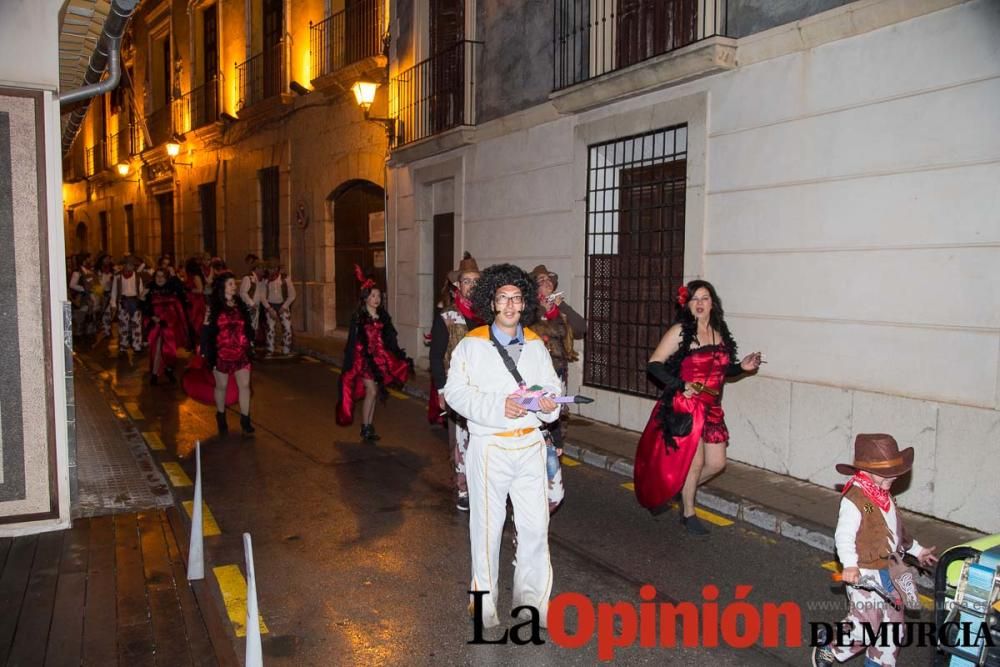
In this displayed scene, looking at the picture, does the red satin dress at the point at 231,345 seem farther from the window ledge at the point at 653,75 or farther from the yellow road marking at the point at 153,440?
the window ledge at the point at 653,75

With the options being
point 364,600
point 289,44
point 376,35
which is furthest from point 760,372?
point 289,44

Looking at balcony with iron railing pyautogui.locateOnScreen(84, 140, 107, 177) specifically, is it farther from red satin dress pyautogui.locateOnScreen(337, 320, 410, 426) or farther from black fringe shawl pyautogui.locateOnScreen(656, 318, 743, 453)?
black fringe shawl pyautogui.locateOnScreen(656, 318, 743, 453)

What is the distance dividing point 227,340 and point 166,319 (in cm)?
390

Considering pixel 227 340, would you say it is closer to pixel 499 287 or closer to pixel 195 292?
pixel 499 287

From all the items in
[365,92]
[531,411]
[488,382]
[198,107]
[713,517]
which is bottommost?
[713,517]

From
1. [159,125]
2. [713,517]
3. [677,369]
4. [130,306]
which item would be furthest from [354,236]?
[159,125]

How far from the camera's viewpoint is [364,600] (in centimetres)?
462

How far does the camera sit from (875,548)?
3.35m

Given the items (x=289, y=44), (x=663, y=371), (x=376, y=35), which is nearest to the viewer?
(x=663, y=371)

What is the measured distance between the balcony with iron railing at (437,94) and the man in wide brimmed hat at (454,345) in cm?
668

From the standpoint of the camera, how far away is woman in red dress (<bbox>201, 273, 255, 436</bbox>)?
8.73 metres

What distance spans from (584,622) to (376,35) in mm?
14440

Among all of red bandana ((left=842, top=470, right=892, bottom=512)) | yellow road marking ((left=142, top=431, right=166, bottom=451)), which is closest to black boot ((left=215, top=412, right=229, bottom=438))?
yellow road marking ((left=142, top=431, right=166, bottom=451))

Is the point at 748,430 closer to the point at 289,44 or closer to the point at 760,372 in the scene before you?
the point at 760,372
